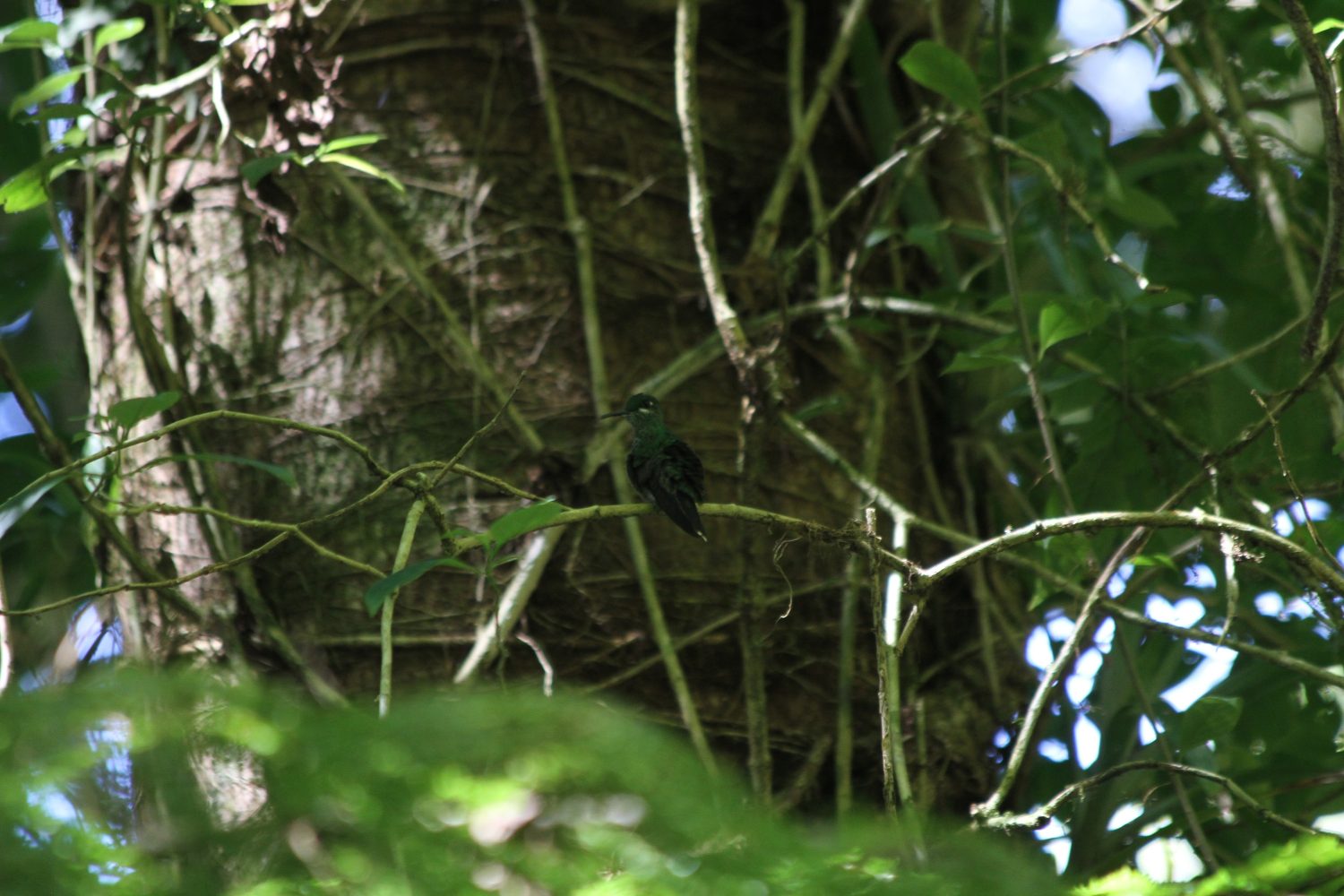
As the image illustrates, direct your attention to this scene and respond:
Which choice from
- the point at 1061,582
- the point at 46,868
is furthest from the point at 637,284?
the point at 46,868

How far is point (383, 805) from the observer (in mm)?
977

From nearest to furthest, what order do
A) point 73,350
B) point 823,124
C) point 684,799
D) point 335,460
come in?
1. point 684,799
2. point 335,460
3. point 823,124
4. point 73,350

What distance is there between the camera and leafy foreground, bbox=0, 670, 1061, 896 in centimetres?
96

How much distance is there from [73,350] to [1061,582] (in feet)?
9.58

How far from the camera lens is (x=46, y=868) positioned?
0.90m

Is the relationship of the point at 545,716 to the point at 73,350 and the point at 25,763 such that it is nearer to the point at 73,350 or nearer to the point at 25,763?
the point at 25,763

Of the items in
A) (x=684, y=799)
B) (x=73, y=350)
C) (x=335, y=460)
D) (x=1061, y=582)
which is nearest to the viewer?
(x=684, y=799)

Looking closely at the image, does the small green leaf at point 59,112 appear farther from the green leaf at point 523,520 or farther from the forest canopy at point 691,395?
the green leaf at point 523,520

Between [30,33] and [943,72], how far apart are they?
70.6 inches

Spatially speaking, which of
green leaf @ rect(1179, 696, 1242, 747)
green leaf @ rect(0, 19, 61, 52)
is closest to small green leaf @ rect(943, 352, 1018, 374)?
green leaf @ rect(1179, 696, 1242, 747)

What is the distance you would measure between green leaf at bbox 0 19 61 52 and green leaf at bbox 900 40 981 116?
168 centimetres

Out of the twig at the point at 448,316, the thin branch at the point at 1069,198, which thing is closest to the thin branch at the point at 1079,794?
the thin branch at the point at 1069,198

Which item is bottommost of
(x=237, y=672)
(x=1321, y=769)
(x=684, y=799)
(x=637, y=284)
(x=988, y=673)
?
(x=1321, y=769)

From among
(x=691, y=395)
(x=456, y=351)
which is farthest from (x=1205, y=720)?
(x=456, y=351)
